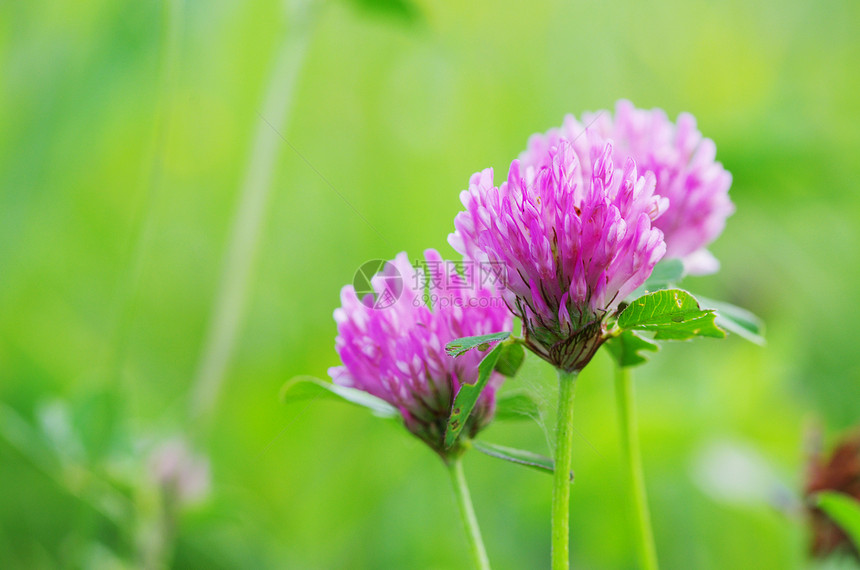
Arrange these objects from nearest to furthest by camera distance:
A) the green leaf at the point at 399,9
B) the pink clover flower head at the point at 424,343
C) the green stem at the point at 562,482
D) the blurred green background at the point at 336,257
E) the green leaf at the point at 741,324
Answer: the green stem at the point at 562,482, the pink clover flower head at the point at 424,343, the green leaf at the point at 741,324, the green leaf at the point at 399,9, the blurred green background at the point at 336,257

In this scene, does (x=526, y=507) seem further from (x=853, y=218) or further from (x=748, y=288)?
(x=853, y=218)

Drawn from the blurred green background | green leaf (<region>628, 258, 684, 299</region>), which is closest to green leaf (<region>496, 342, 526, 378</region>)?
the blurred green background

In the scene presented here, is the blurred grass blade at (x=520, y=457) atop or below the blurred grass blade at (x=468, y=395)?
below

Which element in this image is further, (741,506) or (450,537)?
(450,537)

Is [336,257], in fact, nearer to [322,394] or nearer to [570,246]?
[322,394]

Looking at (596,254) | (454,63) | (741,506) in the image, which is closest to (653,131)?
(596,254)

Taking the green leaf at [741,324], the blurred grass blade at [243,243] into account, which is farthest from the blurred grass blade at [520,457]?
the blurred grass blade at [243,243]

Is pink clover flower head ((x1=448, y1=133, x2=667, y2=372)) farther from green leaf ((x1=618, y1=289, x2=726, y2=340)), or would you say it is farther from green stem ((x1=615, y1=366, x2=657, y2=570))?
green stem ((x1=615, y1=366, x2=657, y2=570))

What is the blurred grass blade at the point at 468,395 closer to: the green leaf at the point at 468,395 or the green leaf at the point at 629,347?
the green leaf at the point at 468,395
